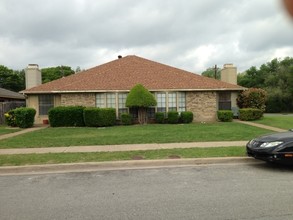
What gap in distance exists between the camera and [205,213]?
465 cm

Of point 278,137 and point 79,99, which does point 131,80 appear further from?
point 278,137

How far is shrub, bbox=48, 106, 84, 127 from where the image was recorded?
19.7 m

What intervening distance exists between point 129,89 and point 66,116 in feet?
16.2

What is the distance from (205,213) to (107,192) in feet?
6.77

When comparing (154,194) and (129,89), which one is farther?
(129,89)

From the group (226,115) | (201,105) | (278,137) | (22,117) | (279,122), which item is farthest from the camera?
(201,105)

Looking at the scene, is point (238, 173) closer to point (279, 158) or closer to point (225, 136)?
point (279, 158)

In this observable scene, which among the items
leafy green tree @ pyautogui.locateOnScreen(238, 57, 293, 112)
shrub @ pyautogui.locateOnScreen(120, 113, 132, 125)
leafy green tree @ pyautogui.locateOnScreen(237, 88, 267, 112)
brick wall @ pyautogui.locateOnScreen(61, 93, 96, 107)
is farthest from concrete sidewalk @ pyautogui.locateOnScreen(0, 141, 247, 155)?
leafy green tree @ pyautogui.locateOnScreen(238, 57, 293, 112)

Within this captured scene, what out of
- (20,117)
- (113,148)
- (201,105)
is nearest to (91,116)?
(20,117)

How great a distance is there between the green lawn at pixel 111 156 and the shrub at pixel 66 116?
10391 millimetres

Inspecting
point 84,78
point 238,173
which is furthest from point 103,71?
point 238,173

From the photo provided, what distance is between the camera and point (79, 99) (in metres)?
22.0

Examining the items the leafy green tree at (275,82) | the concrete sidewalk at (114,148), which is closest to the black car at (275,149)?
the concrete sidewalk at (114,148)

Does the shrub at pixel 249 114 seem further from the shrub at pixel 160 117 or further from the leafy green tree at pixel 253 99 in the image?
the shrub at pixel 160 117
